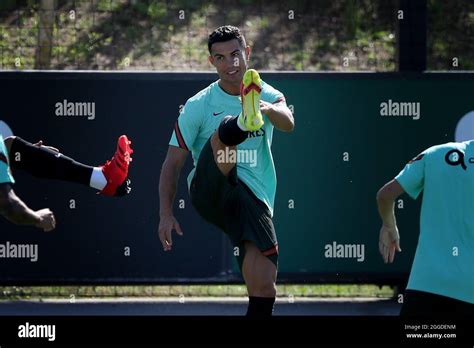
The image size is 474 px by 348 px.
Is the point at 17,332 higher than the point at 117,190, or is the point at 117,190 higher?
the point at 117,190

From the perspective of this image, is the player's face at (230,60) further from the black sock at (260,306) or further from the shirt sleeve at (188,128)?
the black sock at (260,306)

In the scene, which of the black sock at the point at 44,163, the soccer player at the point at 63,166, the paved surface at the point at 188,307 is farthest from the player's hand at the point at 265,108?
the paved surface at the point at 188,307

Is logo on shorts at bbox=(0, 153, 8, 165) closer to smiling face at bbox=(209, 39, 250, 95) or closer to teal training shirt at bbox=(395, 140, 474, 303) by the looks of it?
smiling face at bbox=(209, 39, 250, 95)

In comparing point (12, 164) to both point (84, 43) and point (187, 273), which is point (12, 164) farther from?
point (84, 43)

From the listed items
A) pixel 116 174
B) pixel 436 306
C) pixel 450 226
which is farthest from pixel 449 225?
pixel 116 174

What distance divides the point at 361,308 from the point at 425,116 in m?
1.62

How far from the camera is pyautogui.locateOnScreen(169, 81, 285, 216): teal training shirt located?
22.0ft

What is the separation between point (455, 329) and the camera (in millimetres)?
6055

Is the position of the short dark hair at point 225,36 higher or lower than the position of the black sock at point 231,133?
higher

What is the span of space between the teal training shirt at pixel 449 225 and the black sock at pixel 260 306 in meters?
0.91

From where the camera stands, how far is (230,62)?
681 centimetres

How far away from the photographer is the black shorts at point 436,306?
591 centimetres

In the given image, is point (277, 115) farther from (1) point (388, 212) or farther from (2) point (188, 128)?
(1) point (388, 212)

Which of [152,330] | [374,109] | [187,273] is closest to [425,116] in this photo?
[374,109]
